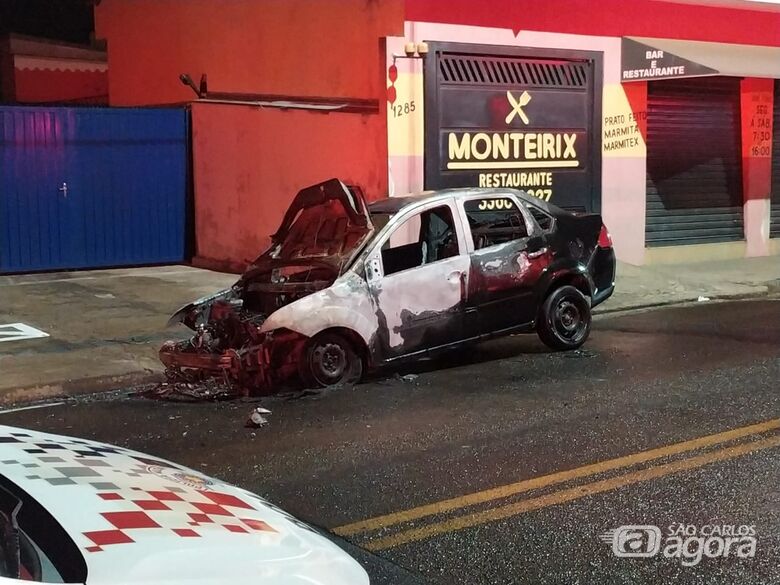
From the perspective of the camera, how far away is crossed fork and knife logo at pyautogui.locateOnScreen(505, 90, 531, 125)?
13.5 m

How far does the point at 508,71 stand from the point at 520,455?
28.9 feet

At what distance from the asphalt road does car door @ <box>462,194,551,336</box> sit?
0.47 metres

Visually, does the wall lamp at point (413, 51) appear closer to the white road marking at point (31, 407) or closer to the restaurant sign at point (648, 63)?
the restaurant sign at point (648, 63)

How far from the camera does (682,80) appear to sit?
52.1 feet

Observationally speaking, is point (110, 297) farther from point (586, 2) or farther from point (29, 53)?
point (29, 53)

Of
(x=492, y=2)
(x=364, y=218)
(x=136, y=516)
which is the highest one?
(x=492, y=2)

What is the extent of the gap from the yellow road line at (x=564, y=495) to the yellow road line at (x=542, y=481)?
5.5 inches

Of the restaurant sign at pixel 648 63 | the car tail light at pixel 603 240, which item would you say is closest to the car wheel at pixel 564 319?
the car tail light at pixel 603 240

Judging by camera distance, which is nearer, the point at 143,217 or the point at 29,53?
the point at 143,217

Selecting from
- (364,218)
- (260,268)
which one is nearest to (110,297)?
(260,268)

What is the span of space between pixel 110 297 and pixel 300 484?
7719 mm

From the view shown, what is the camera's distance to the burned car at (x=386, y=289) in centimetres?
758

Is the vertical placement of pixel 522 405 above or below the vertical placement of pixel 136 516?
below

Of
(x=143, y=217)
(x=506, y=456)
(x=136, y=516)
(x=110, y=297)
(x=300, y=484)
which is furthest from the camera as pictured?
(x=143, y=217)
